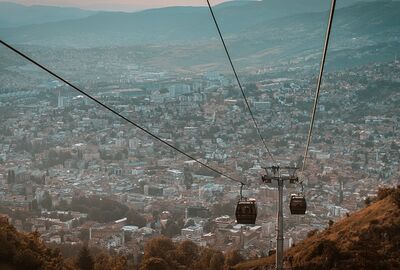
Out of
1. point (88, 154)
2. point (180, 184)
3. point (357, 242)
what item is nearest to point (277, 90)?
point (88, 154)

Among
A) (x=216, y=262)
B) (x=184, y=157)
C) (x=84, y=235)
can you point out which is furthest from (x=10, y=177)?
(x=216, y=262)

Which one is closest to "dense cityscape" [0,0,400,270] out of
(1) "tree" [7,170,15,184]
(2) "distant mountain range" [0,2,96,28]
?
(1) "tree" [7,170,15,184]

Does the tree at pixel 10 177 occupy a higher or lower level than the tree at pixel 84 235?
higher

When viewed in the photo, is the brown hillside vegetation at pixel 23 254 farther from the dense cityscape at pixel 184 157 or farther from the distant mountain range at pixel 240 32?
the distant mountain range at pixel 240 32

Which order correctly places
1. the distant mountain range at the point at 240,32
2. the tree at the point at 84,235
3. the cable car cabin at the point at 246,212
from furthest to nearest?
the distant mountain range at the point at 240,32 < the tree at the point at 84,235 < the cable car cabin at the point at 246,212

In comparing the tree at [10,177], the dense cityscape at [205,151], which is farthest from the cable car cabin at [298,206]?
the tree at [10,177]

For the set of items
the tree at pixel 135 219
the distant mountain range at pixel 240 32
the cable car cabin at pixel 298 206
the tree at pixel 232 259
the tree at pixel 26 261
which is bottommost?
the tree at pixel 135 219

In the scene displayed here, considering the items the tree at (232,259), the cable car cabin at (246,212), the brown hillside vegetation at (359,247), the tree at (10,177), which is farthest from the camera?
the tree at (10,177)

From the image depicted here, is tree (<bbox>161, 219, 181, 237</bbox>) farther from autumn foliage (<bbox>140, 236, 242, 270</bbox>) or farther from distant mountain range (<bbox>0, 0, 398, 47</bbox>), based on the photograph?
distant mountain range (<bbox>0, 0, 398, 47</bbox>)
